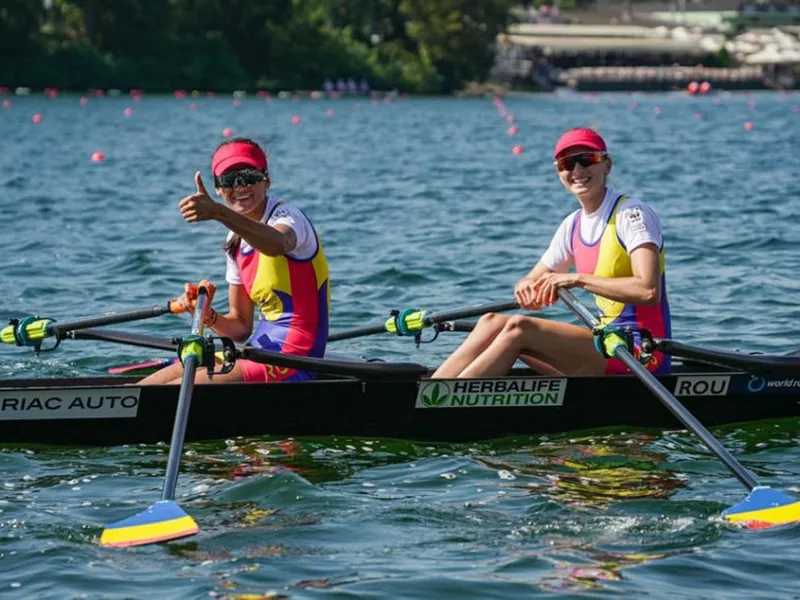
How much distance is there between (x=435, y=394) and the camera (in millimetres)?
9773

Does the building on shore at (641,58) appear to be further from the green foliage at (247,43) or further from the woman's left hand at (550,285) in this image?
the woman's left hand at (550,285)

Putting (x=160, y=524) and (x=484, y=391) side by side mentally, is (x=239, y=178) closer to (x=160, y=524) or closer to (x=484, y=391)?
(x=484, y=391)

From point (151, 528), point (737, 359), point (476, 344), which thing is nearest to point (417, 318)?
point (476, 344)

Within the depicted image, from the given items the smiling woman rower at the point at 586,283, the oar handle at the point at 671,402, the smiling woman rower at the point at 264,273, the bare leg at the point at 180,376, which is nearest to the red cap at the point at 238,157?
the smiling woman rower at the point at 264,273

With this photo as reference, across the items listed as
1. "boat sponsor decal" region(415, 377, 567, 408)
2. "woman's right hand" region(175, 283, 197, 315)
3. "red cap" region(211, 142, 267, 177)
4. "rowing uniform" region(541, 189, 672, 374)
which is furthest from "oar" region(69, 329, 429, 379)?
"rowing uniform" region(541, 189, 672, 374)

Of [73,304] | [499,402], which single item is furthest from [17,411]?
[73,304]

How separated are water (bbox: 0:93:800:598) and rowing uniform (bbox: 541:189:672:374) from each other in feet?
2.70

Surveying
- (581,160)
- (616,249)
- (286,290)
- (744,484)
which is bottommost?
(744,484)

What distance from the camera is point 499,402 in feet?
32.3

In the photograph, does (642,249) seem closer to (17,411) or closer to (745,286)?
(17,411)

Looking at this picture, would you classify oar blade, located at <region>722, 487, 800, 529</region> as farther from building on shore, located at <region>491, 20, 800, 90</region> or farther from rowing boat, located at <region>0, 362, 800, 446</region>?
building on shore, located at <region>491, 20, 800, 90</region>

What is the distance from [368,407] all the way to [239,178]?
69.7 inches

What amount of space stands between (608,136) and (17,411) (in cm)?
4124

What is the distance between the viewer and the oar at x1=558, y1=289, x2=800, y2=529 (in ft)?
26.5
